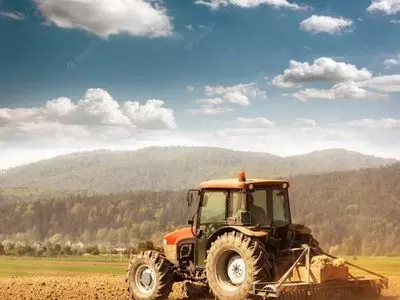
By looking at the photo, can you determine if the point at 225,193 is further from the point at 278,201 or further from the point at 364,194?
the point at 364,194

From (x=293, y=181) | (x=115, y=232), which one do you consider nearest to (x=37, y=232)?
(x=115, y=232)

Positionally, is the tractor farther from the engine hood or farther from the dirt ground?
the dirt ground

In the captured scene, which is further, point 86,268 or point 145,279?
point 86,268

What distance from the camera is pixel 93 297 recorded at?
52.7ft

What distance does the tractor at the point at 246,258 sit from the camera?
1231cm

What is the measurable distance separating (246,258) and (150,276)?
3.52 meters

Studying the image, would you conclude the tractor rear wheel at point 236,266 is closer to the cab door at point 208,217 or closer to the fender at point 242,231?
the fender at point 242,231

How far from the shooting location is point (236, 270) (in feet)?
42.1

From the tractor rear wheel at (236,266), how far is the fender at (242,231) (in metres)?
0.10

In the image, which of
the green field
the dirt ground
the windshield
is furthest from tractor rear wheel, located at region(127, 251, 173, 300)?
the green field

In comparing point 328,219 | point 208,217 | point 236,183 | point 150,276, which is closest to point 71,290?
point 150,276

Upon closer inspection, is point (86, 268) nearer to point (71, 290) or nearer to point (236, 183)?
point (71, 290)

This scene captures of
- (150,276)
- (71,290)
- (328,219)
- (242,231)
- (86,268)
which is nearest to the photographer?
(242,231)


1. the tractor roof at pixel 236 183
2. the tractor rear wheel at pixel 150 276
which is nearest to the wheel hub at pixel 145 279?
the tractor rear wheel at pixel 150 276
